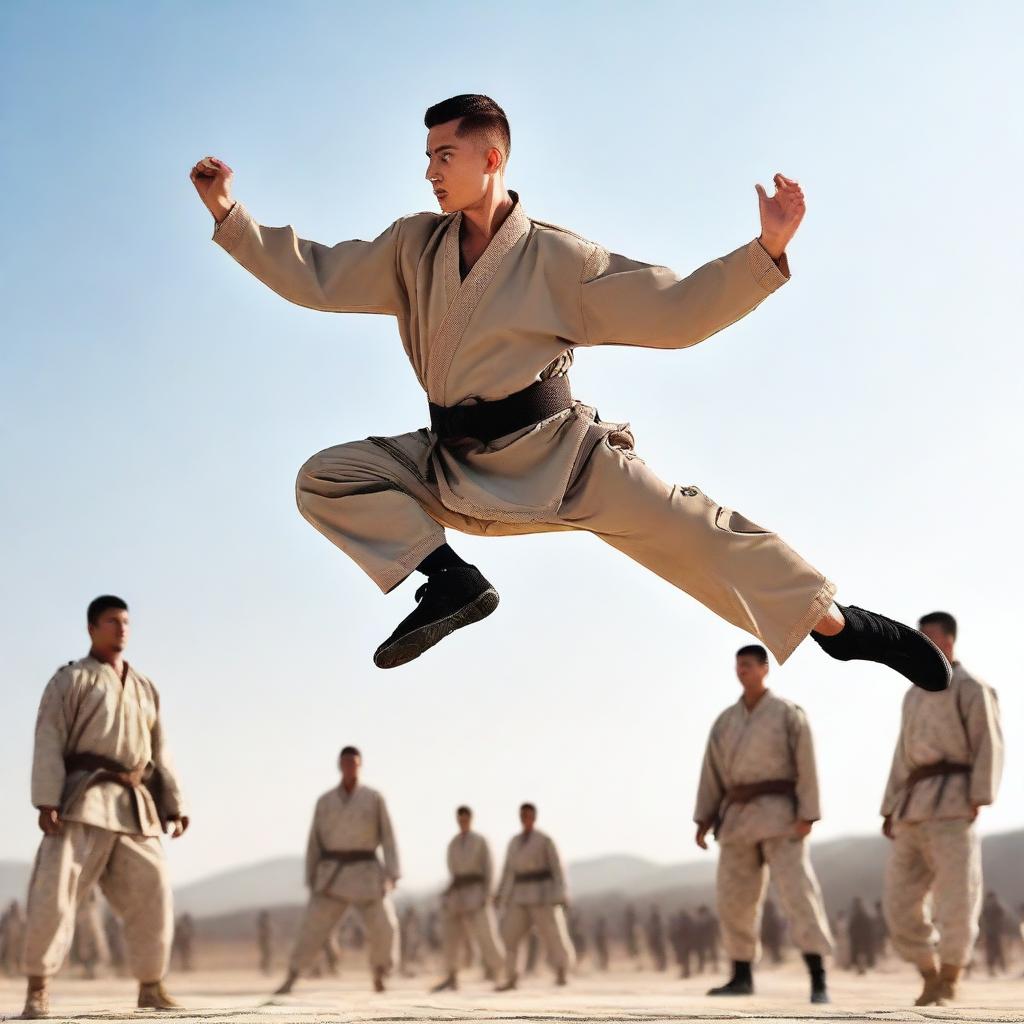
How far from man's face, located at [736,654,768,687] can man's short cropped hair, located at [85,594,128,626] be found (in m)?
4.30

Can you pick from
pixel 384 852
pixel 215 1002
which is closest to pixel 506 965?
pixel 384 852

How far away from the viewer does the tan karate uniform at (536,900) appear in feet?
51.5

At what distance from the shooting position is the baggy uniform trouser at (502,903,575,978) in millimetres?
15609

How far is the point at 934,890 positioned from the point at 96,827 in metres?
4.99

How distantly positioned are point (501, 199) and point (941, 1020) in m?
3.95

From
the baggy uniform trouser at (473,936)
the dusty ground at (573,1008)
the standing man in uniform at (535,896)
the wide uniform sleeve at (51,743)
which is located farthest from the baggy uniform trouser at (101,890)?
the baggy uniform trouser at (473,936)

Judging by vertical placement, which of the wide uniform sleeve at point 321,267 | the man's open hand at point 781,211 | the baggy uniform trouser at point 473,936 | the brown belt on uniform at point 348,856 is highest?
the wide uniform sleeve at point 321,267

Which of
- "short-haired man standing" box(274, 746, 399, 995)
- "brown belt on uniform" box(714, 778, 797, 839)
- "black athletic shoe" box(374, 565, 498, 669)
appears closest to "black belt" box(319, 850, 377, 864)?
"short-haired man standing" box(274, 746, 399, 995)

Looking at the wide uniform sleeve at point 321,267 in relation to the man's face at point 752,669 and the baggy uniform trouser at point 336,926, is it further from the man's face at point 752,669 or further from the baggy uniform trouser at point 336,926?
the baggy uniform trouser at point 336,926

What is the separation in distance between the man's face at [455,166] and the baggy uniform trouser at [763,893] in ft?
21.0

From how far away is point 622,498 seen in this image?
471cm

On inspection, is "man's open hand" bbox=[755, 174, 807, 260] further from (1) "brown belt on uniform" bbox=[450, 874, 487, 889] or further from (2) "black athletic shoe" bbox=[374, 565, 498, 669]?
(1) "brown belt on uniform" bbox=[450, 874, 487, 889]

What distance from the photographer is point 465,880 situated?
54.1ft

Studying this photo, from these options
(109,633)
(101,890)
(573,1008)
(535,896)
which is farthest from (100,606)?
(535,896)
